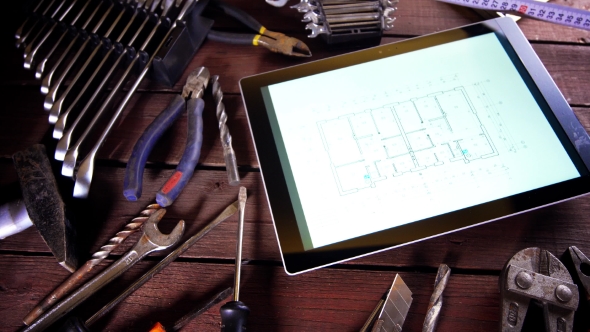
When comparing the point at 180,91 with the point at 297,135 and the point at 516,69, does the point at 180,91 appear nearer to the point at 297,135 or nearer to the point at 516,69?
the point at 297,135

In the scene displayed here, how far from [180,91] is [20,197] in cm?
33

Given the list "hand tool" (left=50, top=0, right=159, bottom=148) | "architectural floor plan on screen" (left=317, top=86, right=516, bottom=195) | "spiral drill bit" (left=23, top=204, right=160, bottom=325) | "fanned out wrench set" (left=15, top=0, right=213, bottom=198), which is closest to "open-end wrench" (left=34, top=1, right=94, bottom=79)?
"fanned out wrench set" (left=15, top=0, right=213, bottom=198)

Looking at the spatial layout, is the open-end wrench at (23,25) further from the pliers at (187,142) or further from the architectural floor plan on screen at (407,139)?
the architectural floor plan on screen at (407,139)

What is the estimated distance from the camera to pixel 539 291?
0.58 meters

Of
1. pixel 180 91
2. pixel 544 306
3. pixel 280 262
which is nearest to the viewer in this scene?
Result: pixel 544 306

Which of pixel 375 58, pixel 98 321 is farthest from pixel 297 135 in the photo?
pixel 98 321

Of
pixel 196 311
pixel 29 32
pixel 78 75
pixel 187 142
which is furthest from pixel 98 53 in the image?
pixel 196 311

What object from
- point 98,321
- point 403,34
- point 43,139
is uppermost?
point 403,34

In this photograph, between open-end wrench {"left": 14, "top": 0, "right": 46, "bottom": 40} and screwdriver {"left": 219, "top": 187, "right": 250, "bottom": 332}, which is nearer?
screwdriver {"left": 219, "top": 187, "right": 250, "bottom": 332}

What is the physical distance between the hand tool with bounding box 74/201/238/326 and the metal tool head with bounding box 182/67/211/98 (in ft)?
0.71

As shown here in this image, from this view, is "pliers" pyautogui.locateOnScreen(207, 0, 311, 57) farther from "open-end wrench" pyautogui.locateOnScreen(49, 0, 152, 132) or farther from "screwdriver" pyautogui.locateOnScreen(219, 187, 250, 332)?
"screwdriver" pyautogui.locateOnScreen(219, 187, 250, 332)

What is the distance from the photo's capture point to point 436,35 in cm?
75

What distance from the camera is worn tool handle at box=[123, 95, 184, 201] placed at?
2.35 ft

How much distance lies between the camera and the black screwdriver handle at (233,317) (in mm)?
612
